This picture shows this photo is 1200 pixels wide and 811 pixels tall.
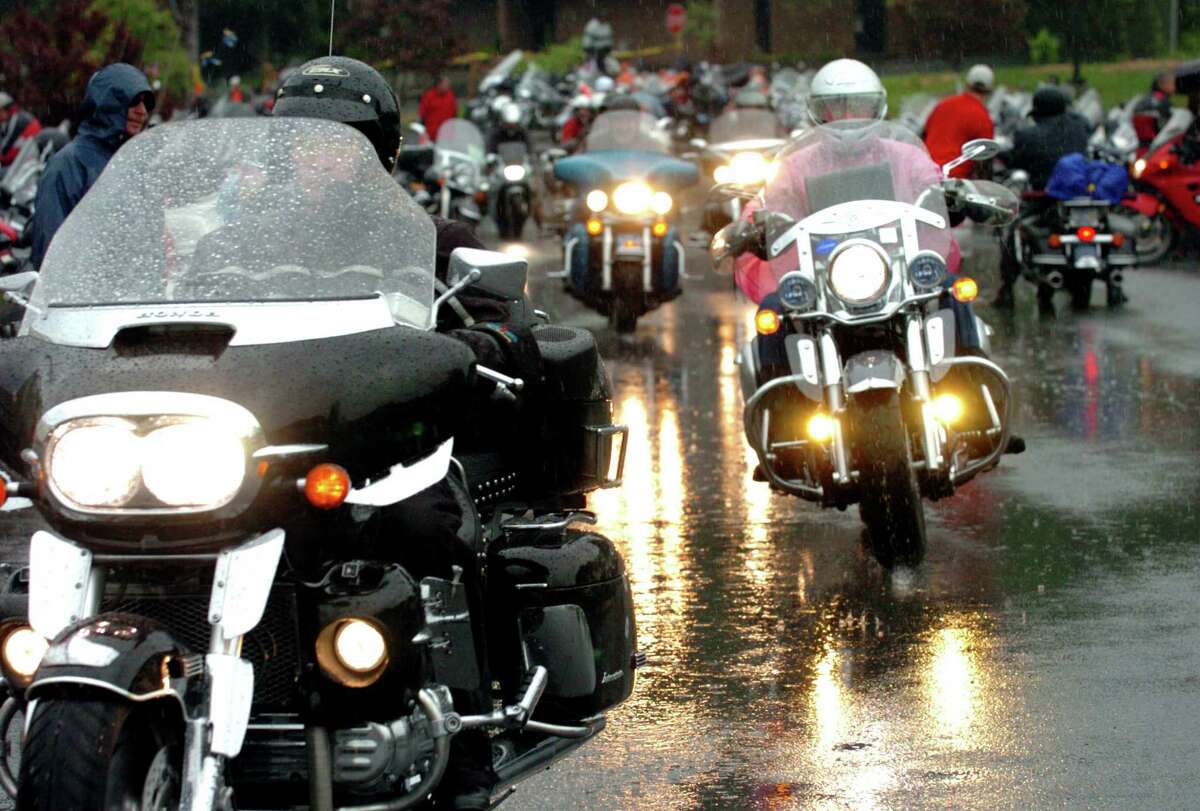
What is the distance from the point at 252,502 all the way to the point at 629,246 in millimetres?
12323

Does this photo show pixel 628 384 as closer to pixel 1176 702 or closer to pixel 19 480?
pixel 1176 702

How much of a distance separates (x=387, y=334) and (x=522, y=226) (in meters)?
20.5

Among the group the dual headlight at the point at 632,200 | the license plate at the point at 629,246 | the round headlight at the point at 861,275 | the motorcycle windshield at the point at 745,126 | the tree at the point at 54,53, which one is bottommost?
the license plate at the point at 629,246

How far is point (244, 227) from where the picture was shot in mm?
4387

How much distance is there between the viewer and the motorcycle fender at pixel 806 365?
308 inches

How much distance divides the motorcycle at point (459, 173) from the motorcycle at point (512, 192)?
28 cm

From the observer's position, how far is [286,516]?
13.2ft

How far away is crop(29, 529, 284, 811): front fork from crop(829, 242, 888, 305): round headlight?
399 centimetres

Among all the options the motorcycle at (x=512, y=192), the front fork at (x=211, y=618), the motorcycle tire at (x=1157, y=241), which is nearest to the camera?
the front fork at (x=211, y=618)

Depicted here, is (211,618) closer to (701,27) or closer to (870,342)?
(870,342)

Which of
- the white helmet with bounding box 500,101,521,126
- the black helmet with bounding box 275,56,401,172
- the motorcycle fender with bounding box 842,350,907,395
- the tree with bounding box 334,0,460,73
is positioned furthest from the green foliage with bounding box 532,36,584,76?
the black helmet with bounding box 275,56,401,172

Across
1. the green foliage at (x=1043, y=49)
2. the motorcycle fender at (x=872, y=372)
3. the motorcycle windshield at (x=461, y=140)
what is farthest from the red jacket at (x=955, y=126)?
the green foliage at (x=1043, y=49)

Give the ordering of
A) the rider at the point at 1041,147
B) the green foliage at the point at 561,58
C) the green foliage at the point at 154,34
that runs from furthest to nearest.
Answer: the green foliage at the point at 561,58
the green foliage at the point at 154,34
the rider at the point at 1041,147

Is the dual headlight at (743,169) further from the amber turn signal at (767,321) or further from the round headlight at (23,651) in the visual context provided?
the round headlight at (23,651)
